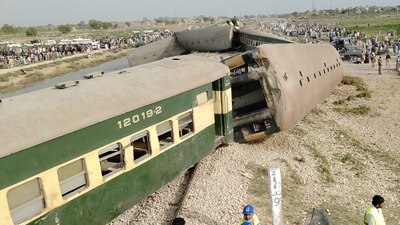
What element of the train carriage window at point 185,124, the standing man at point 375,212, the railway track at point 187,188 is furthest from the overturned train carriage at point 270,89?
the standing man at point 375,212

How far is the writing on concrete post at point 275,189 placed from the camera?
260 inches

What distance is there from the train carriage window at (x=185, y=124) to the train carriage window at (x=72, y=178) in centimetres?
321

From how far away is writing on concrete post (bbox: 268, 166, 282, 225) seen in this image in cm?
661

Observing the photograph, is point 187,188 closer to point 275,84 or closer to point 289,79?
point 275,84

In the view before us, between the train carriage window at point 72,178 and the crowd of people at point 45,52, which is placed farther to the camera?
the crowd of people at point 45,52

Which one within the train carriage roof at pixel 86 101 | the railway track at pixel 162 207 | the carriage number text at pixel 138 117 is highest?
the train carriage roof at pixel 86 101

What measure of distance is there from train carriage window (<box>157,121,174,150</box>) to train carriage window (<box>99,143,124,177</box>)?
46.4 inches

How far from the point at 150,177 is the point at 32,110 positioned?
2.97 metres

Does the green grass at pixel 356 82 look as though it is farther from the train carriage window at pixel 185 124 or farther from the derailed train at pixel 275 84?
the train carriage window at pixel 185 124

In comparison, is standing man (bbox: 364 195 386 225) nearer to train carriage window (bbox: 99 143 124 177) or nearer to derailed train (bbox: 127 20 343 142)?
train carriage window (bbox: 99 143 124 177)

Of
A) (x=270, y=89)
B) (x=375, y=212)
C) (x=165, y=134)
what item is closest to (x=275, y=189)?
(x=375, y=212)

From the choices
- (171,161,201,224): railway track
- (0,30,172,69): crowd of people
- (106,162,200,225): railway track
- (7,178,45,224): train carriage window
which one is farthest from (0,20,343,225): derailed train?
(0,30,172,69): crowd of people

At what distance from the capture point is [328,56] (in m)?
20.2

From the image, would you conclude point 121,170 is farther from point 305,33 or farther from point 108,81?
point 305,33
